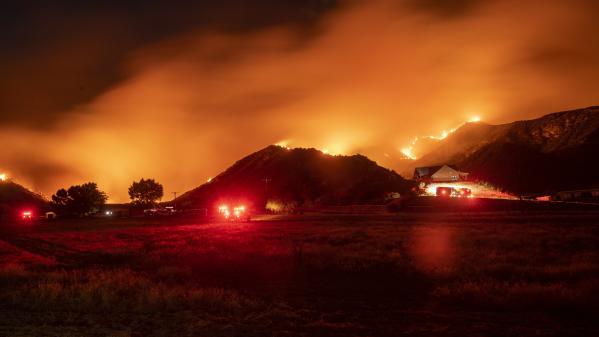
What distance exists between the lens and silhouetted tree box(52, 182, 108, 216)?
403 feet

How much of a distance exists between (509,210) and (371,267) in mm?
49724

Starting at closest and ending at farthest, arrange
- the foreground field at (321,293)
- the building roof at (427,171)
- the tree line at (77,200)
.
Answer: the foreground field at (321,293)
the tree line at (77,200)
the building roof at (427,171)

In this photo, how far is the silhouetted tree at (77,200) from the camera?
122688mm

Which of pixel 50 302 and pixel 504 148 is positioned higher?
pixel 504 148

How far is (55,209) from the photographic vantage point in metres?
124

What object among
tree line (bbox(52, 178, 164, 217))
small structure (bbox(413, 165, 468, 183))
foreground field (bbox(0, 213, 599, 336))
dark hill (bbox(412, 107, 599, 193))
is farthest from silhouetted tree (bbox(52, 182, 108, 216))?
dark hill (bbox(412, 107, 599, 193))

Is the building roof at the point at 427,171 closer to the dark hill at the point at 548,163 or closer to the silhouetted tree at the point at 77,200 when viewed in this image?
the dark hill at the point at 548,163

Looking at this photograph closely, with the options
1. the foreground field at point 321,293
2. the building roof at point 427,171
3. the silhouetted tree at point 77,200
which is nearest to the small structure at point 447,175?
the building roof at point 427,171

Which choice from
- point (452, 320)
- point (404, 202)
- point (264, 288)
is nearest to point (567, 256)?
point (452, 320)

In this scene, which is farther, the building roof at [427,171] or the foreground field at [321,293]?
the building roof at [427,171]

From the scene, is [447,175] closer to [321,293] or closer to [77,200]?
[77,200]

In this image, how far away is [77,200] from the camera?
12319 centimetres

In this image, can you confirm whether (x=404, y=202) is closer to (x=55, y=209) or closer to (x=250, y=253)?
(x=250, y=253)

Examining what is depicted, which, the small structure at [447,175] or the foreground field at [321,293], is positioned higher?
the small structure at [447,175]
